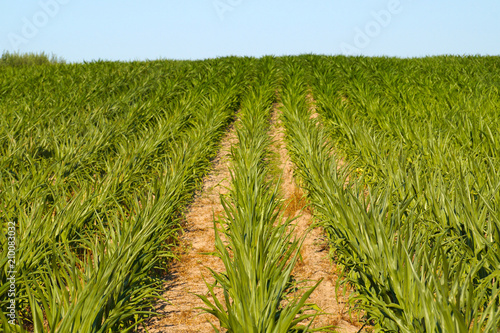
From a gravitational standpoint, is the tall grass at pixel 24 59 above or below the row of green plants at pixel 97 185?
above

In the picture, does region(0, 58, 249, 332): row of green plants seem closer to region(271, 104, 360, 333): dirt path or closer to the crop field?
the crop field

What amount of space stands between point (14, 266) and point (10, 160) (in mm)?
2462

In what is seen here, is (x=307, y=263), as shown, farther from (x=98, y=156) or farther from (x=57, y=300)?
(x=98, y=156)

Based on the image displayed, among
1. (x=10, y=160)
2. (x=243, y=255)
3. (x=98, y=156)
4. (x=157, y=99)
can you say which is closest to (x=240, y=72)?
(x=157, y=99)

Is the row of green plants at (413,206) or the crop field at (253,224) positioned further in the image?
the crop field at (253,224)

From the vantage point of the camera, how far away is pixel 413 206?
2.62 m

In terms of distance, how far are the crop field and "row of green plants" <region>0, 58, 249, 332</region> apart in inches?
0.9

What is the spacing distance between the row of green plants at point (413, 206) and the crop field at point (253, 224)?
0.06 feet

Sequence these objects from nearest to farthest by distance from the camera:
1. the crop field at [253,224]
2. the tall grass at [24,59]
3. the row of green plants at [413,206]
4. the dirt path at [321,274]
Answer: the row of green plants at [413,206] → the crop field at [253,224] → the dirt path at [321,274] → the tall grass at [24,59]

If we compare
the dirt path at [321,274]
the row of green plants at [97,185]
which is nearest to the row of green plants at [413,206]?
the dirt path at [321,274]

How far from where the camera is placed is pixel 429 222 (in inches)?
114

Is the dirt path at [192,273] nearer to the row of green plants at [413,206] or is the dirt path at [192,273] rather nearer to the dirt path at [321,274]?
the dirt path at [321,274]

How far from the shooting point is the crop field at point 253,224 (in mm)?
2014

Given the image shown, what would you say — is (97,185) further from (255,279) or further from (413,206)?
(413,206)
